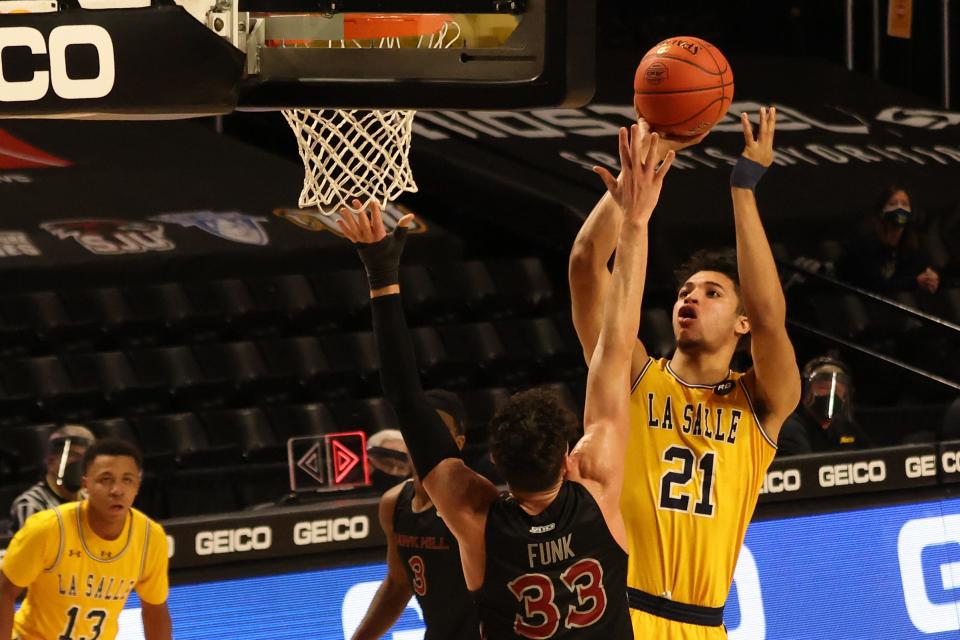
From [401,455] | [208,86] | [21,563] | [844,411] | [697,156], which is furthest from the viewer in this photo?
[697,156]

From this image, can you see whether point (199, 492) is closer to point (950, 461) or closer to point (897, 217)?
point (950, 461)

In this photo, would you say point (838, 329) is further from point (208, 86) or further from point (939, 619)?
point (208, 86)

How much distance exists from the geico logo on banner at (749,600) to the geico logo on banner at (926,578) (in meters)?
0.71

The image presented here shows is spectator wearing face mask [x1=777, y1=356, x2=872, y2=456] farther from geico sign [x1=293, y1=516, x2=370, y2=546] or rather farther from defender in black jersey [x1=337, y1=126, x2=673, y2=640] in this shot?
defender in black jersey [x1=337, y1=126, x2=673, y2=640]

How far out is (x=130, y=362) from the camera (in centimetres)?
942

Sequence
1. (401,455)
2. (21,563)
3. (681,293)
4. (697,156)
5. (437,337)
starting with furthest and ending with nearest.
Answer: (697,156) → (437,337) → (401,455) → (21,563) → (681,293)

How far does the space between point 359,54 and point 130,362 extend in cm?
597

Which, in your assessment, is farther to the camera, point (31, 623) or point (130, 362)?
point (130, 362)

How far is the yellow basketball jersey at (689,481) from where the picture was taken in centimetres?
432

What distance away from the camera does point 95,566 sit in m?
5.48

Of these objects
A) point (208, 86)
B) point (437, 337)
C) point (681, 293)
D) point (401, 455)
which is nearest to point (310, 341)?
point (437, 337)

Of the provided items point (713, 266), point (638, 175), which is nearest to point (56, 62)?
point (638, 175)

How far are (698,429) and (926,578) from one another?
9.36ft

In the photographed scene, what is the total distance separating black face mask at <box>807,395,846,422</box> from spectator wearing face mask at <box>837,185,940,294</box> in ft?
8.41
